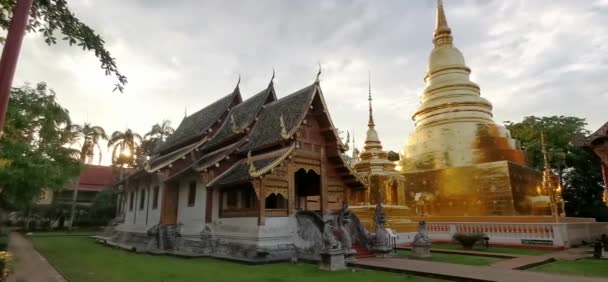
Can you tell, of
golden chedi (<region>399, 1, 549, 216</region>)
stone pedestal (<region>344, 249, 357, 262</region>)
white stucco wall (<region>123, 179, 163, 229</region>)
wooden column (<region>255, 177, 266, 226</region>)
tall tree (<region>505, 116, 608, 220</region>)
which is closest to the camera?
stone pedestal (<region>344, 249, 357, 262</region>)

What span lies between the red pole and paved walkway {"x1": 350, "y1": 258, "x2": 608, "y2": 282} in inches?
356

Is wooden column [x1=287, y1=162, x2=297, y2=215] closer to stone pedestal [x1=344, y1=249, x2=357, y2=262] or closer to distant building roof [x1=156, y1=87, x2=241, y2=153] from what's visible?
stone pedestal [x1=344, y1=249, x2=357, y2=262]

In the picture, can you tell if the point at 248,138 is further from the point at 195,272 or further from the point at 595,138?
the point at 595,138

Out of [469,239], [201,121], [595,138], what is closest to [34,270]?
[201,121]

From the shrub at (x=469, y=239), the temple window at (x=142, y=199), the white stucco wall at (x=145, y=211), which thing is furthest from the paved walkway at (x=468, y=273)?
the temple window at (x=142, y=199)

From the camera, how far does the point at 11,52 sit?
289cm

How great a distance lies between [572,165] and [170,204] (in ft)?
99.3

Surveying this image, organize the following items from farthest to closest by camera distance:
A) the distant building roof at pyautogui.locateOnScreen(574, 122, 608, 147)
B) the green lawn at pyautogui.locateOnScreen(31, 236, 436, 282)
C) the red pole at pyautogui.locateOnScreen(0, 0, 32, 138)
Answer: the distant building roof at pyautogui.locateOnScreen(574, 122, 608, 147) < the green lawn at pyautogui.locateOnScreen(31, 236, 436, 282) < the red pole at pyautogui.locateOnScreen(0, 0, 32, 138)

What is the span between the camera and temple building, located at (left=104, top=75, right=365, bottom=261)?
13133 mm

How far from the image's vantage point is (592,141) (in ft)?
35.0

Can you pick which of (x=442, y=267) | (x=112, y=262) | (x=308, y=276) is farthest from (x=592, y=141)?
(x=112, y=262)

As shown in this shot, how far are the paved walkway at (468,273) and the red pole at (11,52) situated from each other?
9.04 metres

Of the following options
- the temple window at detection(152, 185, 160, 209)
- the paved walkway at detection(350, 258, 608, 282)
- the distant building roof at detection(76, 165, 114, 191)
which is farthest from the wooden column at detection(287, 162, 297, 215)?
the distant building roof at detection(76, 165, 114, 191)

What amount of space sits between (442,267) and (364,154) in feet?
40.8
